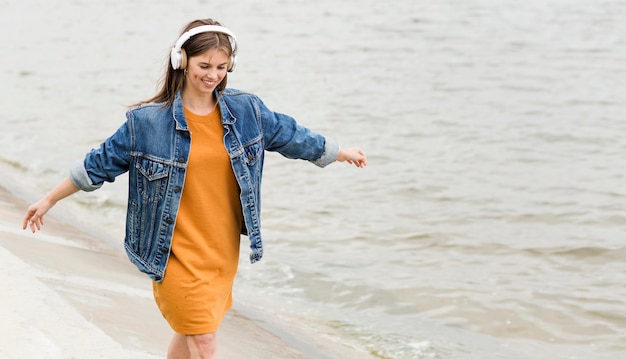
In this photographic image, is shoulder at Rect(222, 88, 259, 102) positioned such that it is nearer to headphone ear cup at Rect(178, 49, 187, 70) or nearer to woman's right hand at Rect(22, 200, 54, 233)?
headphone ear cup at Rect(178, 49, 187, 70)

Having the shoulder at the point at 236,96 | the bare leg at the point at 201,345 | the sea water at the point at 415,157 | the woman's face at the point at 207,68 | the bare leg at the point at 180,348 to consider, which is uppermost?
the woman's face at the point at 207,68

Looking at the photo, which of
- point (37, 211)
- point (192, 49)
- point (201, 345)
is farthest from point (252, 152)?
point (37, 211)

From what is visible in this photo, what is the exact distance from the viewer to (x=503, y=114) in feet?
38.8

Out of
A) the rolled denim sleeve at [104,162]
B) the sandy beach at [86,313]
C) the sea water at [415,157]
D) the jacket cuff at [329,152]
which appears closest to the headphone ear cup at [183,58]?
the rolled denim sleeve at [104,162]

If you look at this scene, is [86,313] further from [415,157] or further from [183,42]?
[415,157]

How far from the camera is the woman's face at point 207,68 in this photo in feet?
11.5

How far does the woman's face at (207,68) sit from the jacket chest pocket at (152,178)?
→ 0.32 metres

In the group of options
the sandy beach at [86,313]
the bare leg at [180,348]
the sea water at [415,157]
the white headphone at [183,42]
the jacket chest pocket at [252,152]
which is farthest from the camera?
the sea water at [415,157]

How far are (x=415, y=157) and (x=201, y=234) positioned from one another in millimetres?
6935

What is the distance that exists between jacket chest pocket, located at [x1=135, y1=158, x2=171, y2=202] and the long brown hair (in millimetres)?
227

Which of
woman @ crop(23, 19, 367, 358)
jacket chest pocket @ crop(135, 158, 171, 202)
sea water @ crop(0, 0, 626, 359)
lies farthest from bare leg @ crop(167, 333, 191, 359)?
sea water @ crop(0, 0, 626, 359)

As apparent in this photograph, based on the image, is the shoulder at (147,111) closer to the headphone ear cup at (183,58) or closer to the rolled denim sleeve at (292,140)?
the headphone ear cup at (183,58)

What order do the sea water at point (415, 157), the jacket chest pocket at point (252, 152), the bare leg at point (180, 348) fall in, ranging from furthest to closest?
the sea water at point (415, 157), the bare leg at point (180, 348), the jacket chest pocket at point (252, 152)

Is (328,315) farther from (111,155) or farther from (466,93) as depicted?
(466,93)
